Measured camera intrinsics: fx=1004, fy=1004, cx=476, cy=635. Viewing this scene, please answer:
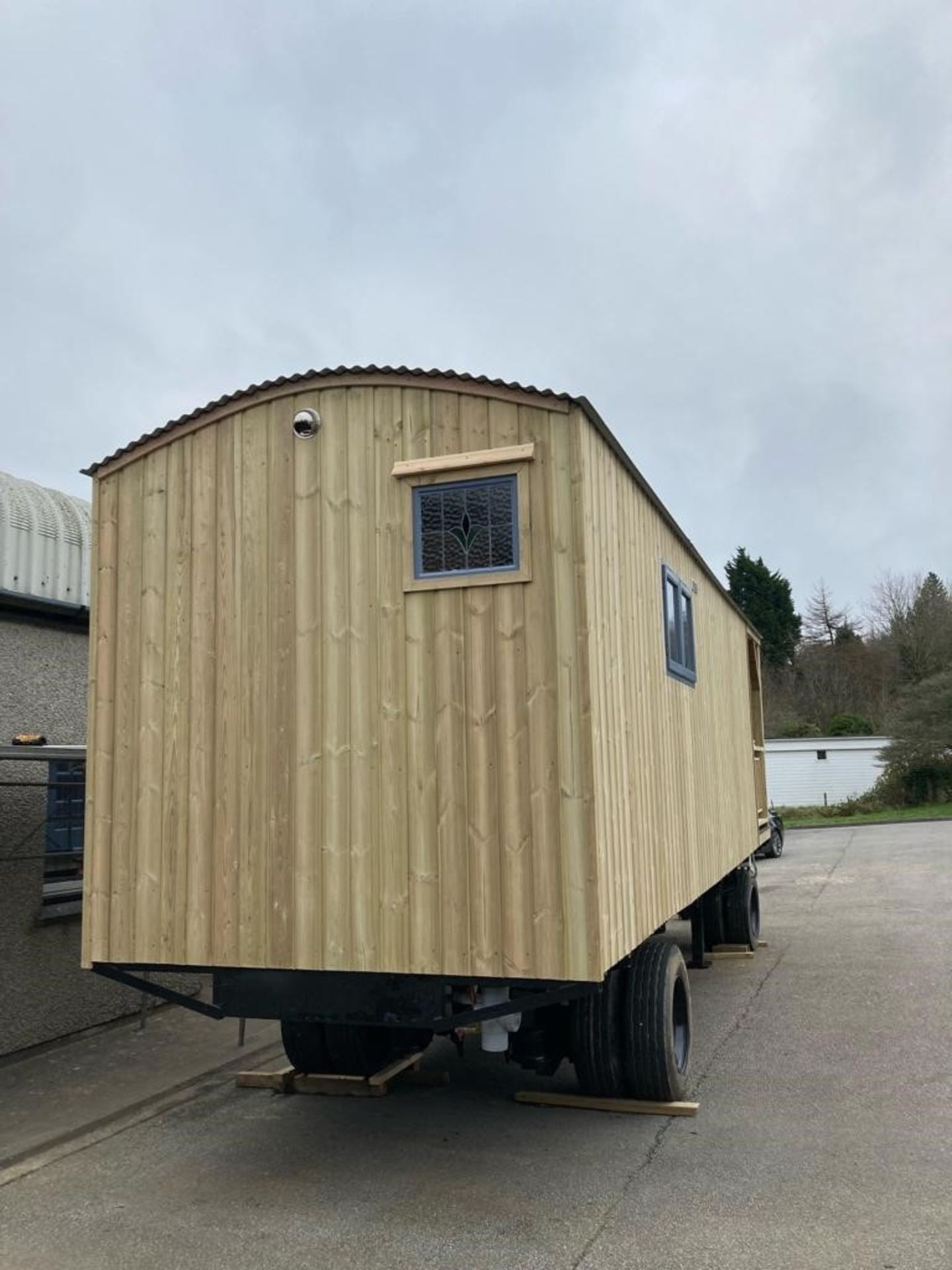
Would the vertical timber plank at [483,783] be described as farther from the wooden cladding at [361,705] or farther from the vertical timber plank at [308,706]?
the vertical timber plank at [308,706]

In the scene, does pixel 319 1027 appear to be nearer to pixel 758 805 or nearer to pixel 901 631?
pixel 758 805

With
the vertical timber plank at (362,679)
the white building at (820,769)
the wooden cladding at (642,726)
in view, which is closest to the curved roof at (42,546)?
the vertical timber plank at (362,679)

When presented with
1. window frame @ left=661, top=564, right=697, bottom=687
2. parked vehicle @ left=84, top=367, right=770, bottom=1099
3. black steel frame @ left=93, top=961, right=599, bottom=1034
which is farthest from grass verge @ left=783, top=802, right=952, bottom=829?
black steel frame @ left=93, top=961, right=599, bottom=1034

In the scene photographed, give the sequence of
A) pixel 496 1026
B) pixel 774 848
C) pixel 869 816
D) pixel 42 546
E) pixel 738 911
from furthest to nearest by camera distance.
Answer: pixel 869 816
pixel 774 848
pixel 738 911
pixel 42 546
pixel 496 1026

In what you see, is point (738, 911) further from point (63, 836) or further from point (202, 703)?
point (202, 703)

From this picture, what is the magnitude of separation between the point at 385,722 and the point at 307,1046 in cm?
221

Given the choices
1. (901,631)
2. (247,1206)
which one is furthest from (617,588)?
(901,631)

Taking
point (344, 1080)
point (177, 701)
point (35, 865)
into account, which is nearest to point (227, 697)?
point (177, 701)

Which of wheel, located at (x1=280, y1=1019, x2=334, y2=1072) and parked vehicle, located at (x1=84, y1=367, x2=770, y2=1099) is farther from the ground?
parked vehicle, located at (x1=84, y1=367, x2=770, y2=1099)

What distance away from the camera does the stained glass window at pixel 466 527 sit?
4277 millimetres

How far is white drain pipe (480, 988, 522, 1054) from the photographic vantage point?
164 inches

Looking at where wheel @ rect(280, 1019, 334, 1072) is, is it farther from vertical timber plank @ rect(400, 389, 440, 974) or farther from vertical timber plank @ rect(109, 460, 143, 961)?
vertical timber plank @ rect(400, 389, 440, 974)

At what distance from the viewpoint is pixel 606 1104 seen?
4953 millimetres

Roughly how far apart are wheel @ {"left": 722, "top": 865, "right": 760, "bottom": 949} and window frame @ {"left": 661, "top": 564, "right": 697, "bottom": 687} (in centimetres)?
339
